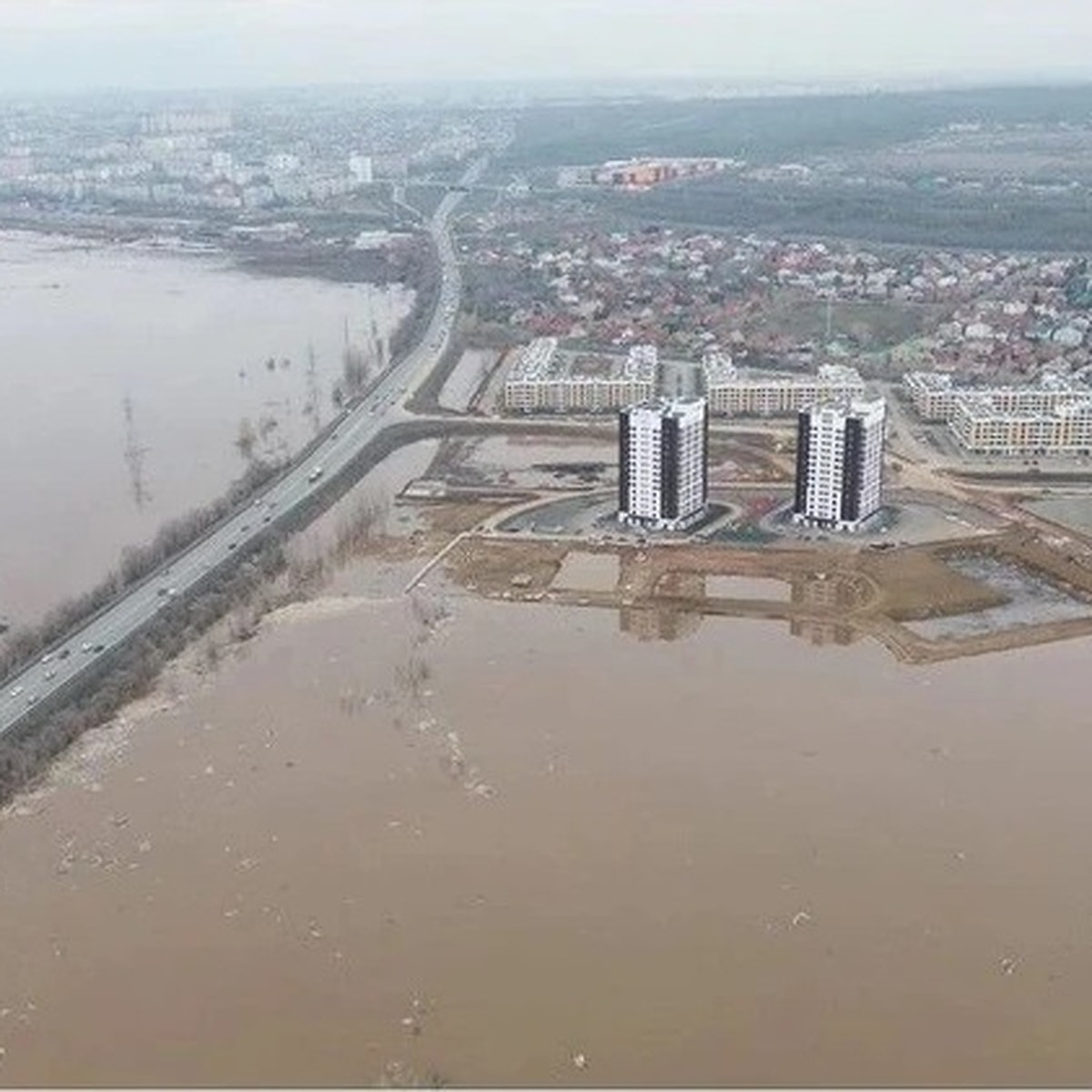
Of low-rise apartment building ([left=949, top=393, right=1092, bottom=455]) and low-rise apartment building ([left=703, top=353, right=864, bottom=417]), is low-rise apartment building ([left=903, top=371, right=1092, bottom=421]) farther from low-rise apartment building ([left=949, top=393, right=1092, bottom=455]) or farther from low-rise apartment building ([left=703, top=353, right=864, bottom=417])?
low-rise apartment building ([left=703, top=353, right=864, bottom=417])

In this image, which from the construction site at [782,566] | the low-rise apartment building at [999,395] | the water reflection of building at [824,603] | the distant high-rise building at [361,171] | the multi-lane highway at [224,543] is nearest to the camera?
the multi-lane highway at [224,543]

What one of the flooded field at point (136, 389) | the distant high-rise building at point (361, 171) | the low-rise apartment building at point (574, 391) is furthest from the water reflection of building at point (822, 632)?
the distant high-rise building at point (361, 171)

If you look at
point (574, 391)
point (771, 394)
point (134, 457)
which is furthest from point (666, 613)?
point (134, 457)

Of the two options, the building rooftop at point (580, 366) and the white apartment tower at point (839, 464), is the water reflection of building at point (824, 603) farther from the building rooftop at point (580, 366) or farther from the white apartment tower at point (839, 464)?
the building rooftop at point (580, 366)

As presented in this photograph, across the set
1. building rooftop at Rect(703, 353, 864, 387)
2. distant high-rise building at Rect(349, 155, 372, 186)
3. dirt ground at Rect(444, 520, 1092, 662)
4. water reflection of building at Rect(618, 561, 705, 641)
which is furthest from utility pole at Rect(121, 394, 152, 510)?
distant high-rise building at Rect(349, 155, 372, 186)

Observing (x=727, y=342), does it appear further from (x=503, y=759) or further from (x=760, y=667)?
(x=503, y=759)

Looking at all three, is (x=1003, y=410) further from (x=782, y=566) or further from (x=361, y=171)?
(x=361, y=171)
